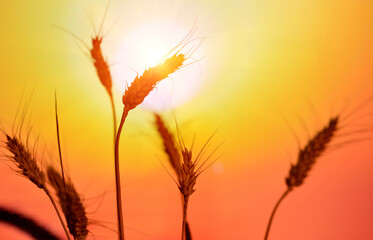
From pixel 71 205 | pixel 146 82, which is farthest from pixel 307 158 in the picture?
pixel 71 205

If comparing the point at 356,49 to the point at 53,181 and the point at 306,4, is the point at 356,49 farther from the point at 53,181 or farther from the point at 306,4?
the point at 53,181

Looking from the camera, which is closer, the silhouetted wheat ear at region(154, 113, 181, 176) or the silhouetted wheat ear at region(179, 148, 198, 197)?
the silhouetted wheat ear at region(179, 148, 198, 197)

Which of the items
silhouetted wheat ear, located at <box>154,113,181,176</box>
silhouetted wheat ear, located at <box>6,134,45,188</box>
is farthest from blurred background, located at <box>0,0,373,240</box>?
silhouetted wheat ear, located at <box>6,134,45,188</box>

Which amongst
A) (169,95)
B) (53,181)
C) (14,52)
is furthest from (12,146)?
(169,95)

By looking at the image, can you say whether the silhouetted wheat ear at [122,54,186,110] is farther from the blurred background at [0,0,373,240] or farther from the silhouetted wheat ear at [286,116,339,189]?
the silhouetted wheat ear at [286,116,339,189]

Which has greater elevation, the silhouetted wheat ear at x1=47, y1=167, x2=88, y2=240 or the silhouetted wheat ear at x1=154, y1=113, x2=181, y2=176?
the silhouetted wheat ear at x1=154, y1=113, x2=181, y2=176

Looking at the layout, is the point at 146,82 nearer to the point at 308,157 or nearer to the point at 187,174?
the point at 187,174
